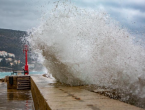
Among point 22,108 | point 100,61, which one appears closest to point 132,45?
point 100,61

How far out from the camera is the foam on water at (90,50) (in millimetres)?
3857

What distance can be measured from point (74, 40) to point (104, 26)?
825 mm

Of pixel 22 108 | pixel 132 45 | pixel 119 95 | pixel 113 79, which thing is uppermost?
pixel 132 45

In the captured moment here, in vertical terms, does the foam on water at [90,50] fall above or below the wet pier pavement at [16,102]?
above

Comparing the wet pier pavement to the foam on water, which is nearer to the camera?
the foam on water

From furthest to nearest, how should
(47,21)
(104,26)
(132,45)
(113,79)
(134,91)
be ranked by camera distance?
(47,21)
(104,26)
(132,45)
(113,79)
(134,91)

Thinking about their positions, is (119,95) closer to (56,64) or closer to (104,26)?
(104,26)

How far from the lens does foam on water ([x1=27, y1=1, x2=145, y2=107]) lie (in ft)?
12.7

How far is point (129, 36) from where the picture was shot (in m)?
4.73

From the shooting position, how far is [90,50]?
4918mm

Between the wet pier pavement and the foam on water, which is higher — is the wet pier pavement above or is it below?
below

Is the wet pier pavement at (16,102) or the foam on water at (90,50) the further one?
the wet pier pavement at (16,102)

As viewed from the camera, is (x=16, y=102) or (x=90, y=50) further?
(x=16, y=102)

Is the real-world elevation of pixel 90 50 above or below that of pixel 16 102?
above
